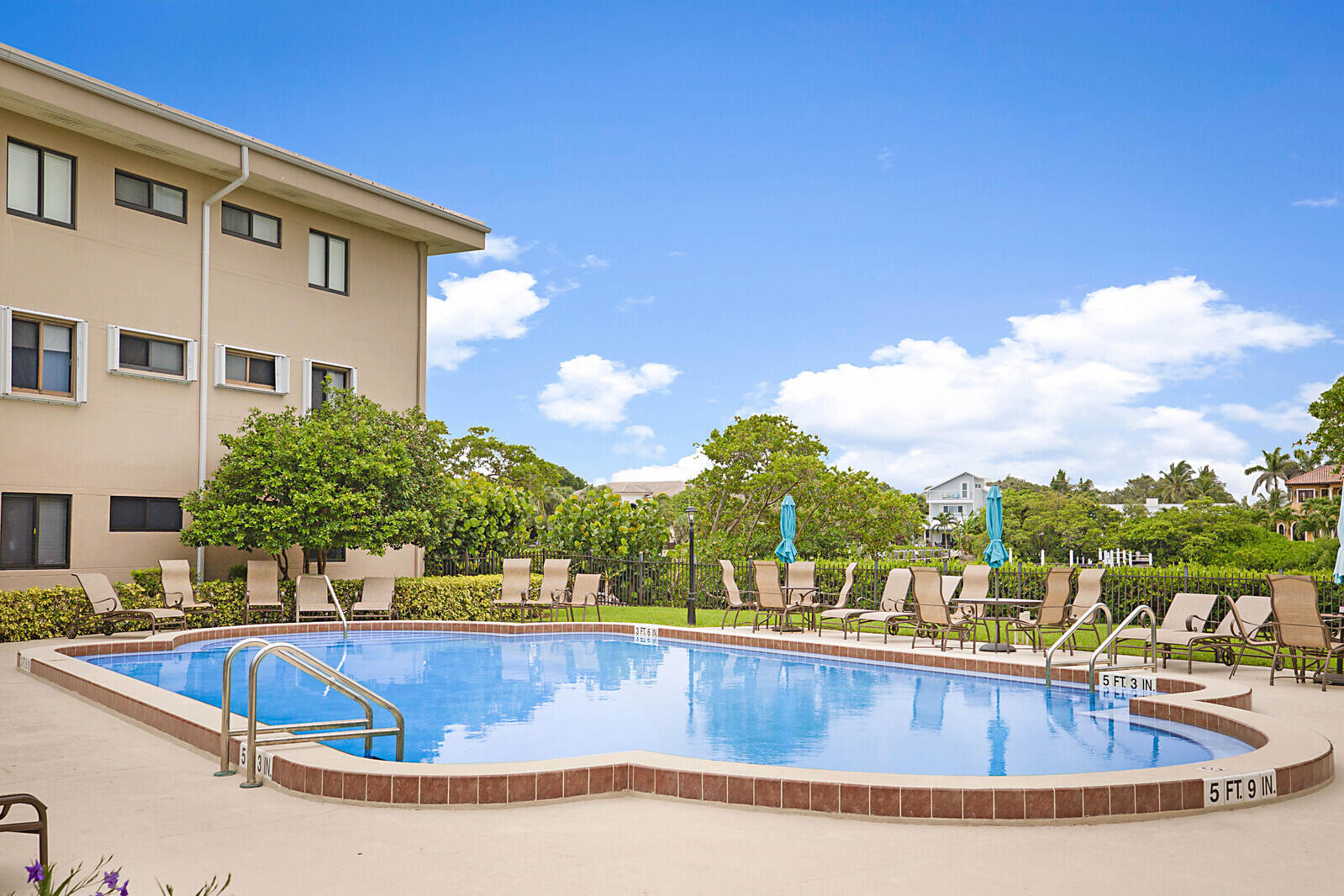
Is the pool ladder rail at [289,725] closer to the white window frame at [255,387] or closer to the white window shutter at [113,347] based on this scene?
the white window shutter at [113,347]

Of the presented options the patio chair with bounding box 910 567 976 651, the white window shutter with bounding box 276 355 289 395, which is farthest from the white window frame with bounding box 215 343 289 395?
the patio chair with bounding box 910 567 976 651

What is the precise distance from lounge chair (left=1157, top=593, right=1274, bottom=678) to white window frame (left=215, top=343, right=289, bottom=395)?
15038 mm

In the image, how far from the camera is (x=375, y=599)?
1758 centimetres

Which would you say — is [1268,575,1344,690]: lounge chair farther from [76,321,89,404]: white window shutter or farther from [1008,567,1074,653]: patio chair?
→ [76,321,89,404]: white window shutter

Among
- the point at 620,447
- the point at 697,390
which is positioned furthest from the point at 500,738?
the point at 620,447

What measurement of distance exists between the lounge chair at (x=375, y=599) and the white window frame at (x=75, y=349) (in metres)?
5.26

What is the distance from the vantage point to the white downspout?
693 inches

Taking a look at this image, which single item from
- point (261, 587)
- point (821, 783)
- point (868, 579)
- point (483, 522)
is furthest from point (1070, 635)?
point (483, 522)

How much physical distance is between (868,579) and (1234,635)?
23.4 ft

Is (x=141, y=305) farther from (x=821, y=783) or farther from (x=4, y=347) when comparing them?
(x=821, y=783)

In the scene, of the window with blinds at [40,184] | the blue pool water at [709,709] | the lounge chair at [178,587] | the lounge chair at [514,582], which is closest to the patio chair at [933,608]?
the blue pool water at [709,709]

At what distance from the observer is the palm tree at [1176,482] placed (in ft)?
317

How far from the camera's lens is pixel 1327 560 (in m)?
29.3

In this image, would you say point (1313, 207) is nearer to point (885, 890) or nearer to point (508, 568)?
point (508, 568)
